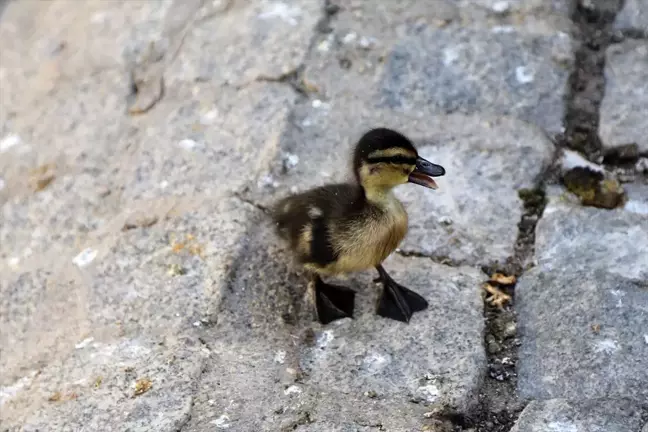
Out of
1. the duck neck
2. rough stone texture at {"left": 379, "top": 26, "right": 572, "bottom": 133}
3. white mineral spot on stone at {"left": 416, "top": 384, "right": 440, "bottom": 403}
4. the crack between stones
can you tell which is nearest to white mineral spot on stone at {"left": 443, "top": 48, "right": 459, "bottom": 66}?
rough stone texture at {"left": 379, "top": 26, "right": 572, "bottom": 133}

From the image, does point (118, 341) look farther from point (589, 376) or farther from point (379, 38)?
point (379, 38)

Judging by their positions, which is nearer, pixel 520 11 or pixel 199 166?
pixel 199 166

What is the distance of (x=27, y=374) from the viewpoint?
302cm

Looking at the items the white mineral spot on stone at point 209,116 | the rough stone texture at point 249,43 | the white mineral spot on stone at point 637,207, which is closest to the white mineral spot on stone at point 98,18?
the rough stone texture at point 249,43

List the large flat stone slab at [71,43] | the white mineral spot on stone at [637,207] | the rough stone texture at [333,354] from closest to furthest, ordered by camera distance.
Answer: the rough stone texture at [333,354] → the white mineral spot on stone at [637,207] → the large flat stone slab at [71,43]

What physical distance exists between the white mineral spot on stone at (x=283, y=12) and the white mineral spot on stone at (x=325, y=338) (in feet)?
5.68

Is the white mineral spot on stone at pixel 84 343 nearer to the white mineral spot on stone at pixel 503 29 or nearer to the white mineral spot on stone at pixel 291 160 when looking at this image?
the white mineral spot on stone at pixel 291 160

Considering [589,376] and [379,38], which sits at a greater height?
[379,38]

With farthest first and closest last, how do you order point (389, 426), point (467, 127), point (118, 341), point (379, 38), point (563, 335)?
point (379, 38)
point (467, 127)
point (118, 341)
point (563, 335)
point (389, 426)

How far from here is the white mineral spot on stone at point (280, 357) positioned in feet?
9.18

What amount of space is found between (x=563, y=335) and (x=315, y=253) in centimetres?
85

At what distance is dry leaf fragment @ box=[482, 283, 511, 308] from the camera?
9.74 ft

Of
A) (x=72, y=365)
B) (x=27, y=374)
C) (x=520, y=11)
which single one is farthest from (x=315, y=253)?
(x=520, y=11)

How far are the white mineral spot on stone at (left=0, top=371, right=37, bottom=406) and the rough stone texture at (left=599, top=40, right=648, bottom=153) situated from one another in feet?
7.66
